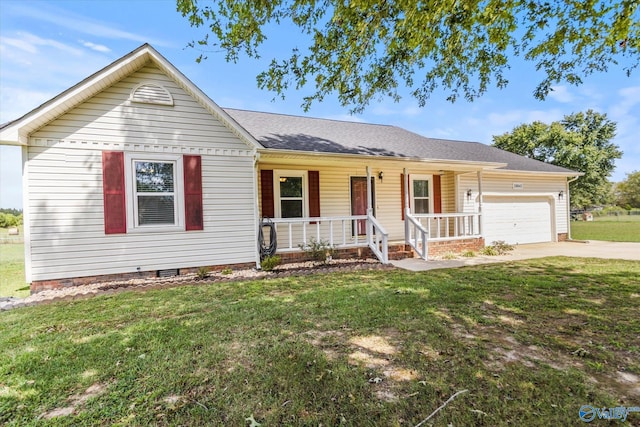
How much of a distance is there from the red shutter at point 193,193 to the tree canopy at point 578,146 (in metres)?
28.3

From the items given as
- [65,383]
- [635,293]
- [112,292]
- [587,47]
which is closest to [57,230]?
[112,292]

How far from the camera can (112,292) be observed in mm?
5488

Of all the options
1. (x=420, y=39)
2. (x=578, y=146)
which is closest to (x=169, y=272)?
(x=420, y=39)

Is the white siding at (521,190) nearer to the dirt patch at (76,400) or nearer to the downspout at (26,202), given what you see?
the dirt patch at (76,400)

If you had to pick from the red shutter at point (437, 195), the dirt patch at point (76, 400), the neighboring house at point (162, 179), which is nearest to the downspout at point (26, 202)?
the neighboring house at point (162, 179)

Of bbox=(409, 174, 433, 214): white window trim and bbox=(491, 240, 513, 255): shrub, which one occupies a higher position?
bbox=(409, 174, 433, 214): white window trim

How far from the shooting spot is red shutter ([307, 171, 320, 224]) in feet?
28.9

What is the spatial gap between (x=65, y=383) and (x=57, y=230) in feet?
15.2

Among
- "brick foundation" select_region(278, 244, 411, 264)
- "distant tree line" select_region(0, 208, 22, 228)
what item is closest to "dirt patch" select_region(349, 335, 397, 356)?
"brick foundation" select_region(278, 244, 411, 264)

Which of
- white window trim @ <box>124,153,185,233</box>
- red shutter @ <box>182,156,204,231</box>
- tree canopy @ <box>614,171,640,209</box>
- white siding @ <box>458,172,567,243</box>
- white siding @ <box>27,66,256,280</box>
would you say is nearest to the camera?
white siding @ <box>27,66,256,280</box>

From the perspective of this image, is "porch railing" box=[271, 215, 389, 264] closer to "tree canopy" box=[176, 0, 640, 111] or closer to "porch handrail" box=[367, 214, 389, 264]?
"porch handrail" box=[367, 214, 389, 264]

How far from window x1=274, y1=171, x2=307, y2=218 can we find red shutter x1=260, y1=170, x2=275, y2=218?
0.25 m

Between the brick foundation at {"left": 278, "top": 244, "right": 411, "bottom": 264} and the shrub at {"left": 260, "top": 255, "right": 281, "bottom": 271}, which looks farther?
the brick foundation at {"left": 278, "top": 244, "right": 411, "bottom": 264}

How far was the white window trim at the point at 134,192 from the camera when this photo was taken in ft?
20.3
